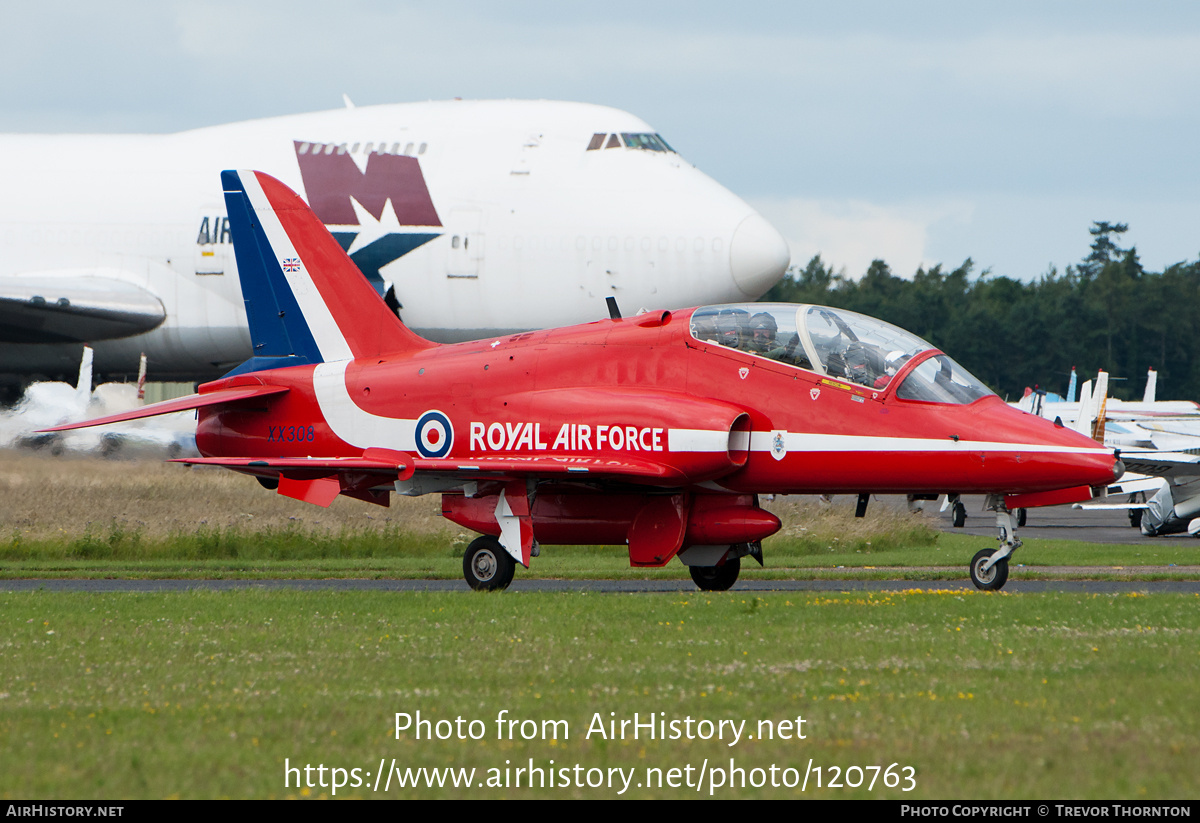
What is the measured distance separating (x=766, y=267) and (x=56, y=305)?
48.5ft

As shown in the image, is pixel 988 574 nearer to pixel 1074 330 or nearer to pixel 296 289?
pixel 296 289

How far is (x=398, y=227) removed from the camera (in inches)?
1118

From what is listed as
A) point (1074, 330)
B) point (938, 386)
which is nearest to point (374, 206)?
point (938, 386)

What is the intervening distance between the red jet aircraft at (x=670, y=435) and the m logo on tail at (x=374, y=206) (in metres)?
11.8

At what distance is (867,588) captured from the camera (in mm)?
14906

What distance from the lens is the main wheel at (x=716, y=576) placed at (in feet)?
50.0

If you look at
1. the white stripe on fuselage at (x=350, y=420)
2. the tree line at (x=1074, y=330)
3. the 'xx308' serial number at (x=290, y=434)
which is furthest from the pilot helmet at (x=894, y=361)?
the tree line at (x=1074, y=330)

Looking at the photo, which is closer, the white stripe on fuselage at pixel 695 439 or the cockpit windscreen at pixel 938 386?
the white stripe on fuselage at pixel 695 439

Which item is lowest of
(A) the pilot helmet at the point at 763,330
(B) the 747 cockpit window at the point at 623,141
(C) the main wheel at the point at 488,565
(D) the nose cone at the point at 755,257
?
(C) the main wheel at the point at 488,565

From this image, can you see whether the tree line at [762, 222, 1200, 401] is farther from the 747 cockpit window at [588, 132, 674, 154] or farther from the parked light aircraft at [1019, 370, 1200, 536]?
the 747 cockpit window at [588, 132, 674, 154]

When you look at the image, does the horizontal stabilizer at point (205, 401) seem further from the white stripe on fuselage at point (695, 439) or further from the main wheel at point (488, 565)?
the main wheel at point (488, 565)

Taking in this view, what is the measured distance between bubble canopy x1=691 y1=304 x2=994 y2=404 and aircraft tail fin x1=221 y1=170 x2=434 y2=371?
462 cm

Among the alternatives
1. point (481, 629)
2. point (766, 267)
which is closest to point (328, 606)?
point (481, 629)

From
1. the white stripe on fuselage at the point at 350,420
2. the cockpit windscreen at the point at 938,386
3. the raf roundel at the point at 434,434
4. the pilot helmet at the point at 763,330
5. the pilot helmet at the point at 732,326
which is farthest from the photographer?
the white stripe on fuselage at the point at 350,420
